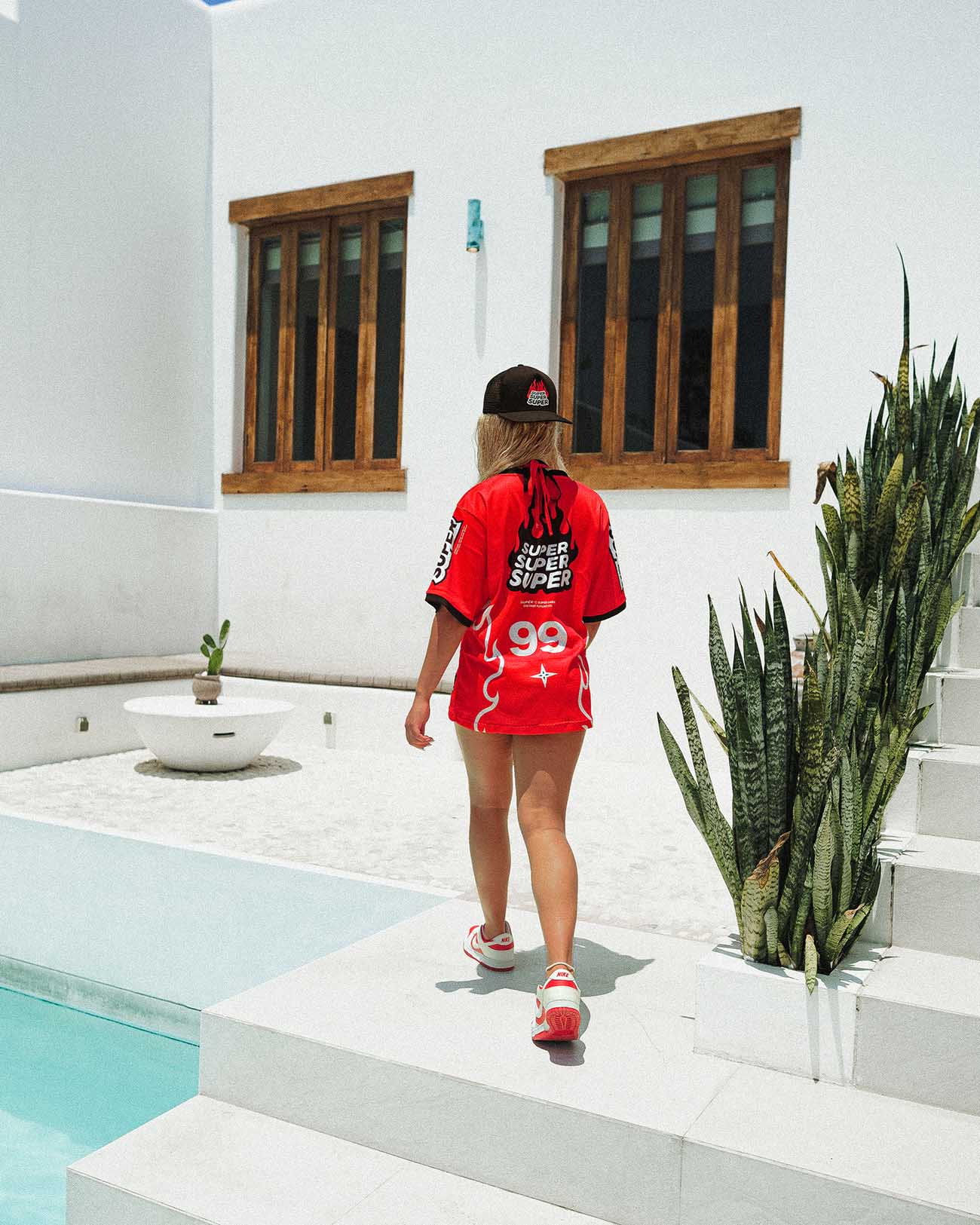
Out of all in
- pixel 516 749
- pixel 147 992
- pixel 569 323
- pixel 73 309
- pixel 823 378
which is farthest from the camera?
pixel 73 309

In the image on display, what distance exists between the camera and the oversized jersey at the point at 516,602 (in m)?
2.37

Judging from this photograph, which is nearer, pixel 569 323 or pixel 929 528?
pixel 929 528

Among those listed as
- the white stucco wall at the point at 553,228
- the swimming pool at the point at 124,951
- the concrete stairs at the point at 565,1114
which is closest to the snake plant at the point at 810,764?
the concrete stairs at the point at 565,1114

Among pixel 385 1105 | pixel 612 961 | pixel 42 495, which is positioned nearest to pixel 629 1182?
pixel 385 1105

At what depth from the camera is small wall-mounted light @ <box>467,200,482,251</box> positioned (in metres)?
6.53

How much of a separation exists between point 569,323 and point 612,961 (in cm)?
449

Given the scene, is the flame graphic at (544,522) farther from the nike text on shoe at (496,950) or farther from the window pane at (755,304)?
the window pane at (755,304)

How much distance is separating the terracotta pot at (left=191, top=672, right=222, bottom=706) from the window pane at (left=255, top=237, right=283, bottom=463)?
238 cm

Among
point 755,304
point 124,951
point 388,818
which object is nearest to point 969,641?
point 388,818

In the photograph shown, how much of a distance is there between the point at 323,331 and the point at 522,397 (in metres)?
5.19

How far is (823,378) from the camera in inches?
226

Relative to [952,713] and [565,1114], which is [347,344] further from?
[565,1114]

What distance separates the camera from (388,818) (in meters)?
4.70

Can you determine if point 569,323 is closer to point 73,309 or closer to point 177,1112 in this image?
point 73,309
